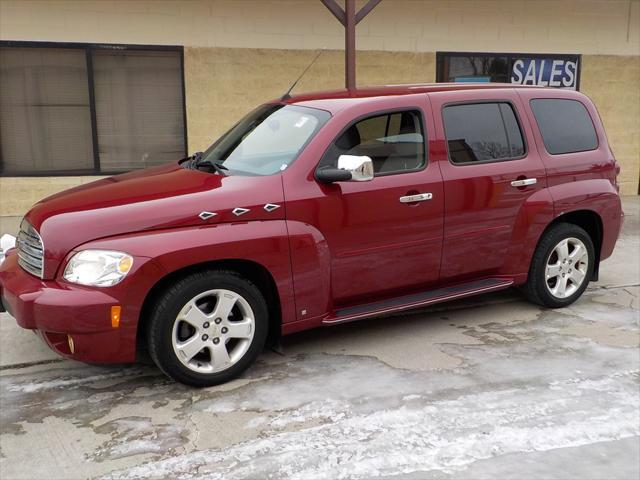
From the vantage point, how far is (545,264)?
17.3 ft

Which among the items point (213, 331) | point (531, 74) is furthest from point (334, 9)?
point (213, 331)

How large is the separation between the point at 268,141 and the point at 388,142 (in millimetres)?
857

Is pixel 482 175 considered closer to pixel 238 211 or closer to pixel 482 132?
pixel 482 132

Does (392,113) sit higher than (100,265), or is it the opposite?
(392,113)

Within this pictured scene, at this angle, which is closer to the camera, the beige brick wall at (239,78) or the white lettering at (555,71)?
the beige brick wall at (239,78)

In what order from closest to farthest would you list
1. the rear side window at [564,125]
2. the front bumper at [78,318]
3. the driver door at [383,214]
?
the front bumper at [78,318], the driver door at [383,214], the rear side window at [564,125]

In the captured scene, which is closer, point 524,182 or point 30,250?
point 30,250

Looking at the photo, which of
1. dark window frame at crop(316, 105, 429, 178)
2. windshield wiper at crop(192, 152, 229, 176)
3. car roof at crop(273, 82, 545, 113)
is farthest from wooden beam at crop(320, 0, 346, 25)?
windshield wiper at crop(192, 152, 229, 176)

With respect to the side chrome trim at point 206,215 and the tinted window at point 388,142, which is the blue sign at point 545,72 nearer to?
the tinted window at point 388,142

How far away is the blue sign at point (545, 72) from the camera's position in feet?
36.5

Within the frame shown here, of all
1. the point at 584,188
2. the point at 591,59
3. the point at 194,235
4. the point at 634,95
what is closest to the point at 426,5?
the point at 591,59

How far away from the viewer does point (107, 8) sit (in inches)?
344

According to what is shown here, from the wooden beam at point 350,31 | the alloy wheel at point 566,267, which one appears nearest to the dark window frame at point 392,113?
the alloy wheel at point 566,267

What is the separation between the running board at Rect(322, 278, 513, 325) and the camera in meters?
4.37
